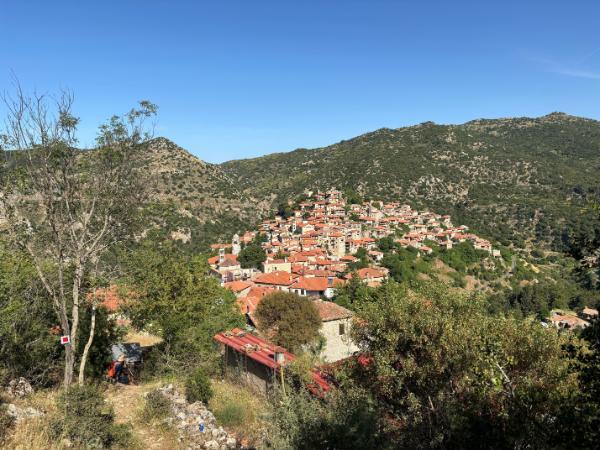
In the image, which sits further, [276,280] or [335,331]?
[276,280]

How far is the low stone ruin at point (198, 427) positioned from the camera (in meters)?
9.14

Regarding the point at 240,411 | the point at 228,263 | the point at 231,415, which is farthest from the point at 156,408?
the point at 228,263

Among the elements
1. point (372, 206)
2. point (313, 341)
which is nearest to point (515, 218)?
point (372, 206)

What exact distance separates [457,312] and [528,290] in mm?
56915

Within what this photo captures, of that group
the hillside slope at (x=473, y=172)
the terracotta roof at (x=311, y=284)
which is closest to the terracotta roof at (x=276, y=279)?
the terracotta roof at (x=311, y=284)

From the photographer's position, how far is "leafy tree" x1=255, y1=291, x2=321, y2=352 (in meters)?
21.2

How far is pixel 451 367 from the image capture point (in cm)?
836

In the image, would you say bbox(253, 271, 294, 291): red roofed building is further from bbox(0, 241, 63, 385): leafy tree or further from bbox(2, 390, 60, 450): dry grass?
bbox(2, 390, 60, 450): dry grass

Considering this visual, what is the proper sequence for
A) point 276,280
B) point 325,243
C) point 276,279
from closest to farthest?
point 276,280, point 276,279, point 325,243

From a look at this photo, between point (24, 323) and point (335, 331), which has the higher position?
point (24, 323)

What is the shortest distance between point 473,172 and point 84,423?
392ft

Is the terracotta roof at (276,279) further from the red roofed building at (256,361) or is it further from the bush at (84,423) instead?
the bush at (84,423)

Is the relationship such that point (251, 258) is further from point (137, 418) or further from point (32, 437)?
point (32, 437)

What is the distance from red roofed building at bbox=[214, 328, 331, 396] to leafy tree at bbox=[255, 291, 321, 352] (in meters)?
4.26
